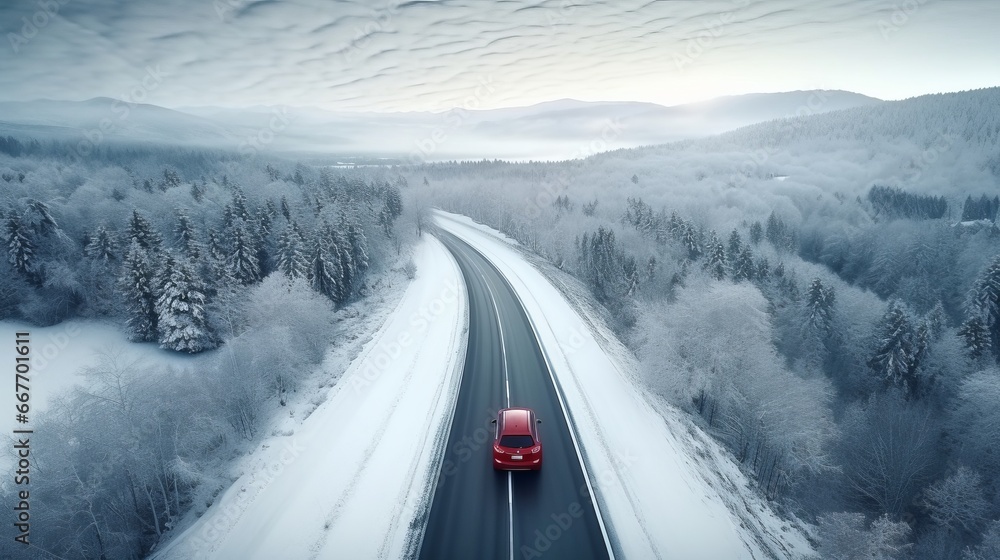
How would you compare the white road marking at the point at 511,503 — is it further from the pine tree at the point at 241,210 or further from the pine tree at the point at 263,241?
the pine tree at the point at 241,210

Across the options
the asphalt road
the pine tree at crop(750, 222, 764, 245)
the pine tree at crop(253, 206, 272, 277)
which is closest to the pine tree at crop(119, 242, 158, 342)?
the pine tree at crop(253, 206, 272, 277)

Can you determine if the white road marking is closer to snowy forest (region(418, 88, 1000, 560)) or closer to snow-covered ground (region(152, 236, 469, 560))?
snow-covered ground (region(152, 236, 469, 560))

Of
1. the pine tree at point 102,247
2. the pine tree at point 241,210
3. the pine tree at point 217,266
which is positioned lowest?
the pine tree at point 217,266

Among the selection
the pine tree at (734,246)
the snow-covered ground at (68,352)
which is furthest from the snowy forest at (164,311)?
the pine tree at (734,246)

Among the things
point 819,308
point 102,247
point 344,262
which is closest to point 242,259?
point 344,262

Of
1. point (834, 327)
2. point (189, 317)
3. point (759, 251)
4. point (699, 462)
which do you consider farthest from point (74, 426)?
point (759, 251)
